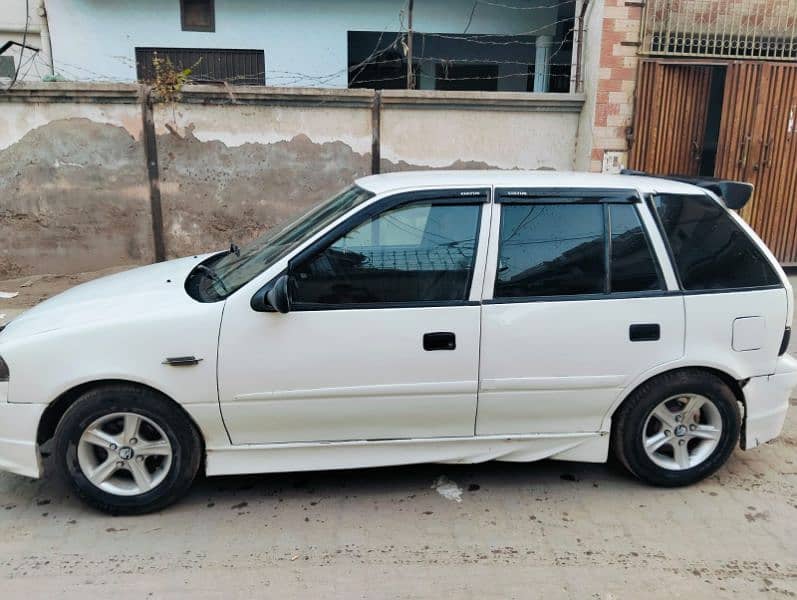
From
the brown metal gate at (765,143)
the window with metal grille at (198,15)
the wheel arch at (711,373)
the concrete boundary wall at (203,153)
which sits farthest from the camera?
the window with metal grille at (198,15)

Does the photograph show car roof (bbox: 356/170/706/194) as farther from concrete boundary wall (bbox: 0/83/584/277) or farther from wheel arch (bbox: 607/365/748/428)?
concrete boundary wall (bbox: 0/83/584/277)

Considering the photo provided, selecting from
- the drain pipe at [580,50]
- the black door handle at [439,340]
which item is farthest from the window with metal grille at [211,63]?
the black door handle at [439,340]

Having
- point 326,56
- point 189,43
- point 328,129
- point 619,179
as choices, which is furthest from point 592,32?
point 189,43

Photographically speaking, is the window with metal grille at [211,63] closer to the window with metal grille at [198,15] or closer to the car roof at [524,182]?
the window with metal grille at [198,15]

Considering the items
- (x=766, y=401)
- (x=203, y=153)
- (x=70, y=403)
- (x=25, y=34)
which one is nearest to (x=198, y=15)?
(x=25, y=34)

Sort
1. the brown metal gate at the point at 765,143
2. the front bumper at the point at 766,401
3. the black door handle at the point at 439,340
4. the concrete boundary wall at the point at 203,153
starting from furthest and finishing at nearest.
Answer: the brown metal gate at the point at 765,143
the concrete boundary wall at the point at 203,153
the front bumper at the point at 766,401
the black door handle at the point at 439,340

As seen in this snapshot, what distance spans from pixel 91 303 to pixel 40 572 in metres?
1.31

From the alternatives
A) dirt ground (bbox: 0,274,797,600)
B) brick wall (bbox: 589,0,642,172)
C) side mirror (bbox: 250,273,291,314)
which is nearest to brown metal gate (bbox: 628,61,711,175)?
brick wall (bbox: 589,0,642,172)

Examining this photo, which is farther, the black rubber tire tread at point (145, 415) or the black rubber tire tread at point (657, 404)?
the black rubber tire tread at point (657, 404)

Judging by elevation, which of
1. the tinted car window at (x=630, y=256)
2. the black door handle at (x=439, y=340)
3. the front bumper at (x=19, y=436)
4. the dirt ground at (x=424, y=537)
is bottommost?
the dirt ground at (x=424, y=537)

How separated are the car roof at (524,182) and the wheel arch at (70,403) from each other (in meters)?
1.51

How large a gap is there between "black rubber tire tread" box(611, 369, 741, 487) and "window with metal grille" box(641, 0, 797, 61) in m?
6.00

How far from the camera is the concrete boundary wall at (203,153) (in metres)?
8.00

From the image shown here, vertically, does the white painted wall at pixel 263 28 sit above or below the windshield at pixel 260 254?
above
